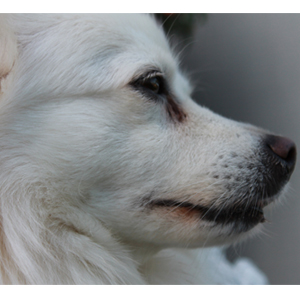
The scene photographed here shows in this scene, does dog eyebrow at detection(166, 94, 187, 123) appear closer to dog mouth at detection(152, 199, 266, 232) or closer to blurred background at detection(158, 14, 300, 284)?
dog mouth at detection(152, 199, 266, 232)

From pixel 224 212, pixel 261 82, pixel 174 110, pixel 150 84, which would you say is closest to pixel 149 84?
pixel 150 84

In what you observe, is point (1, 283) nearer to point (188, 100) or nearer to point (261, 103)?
point (188, 100)

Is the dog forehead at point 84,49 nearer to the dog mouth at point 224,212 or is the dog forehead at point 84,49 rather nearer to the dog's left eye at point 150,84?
the dog's left eye at point 150,84

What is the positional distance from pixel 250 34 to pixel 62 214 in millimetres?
1378

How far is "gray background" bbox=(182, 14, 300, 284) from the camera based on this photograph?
1545 millimetres

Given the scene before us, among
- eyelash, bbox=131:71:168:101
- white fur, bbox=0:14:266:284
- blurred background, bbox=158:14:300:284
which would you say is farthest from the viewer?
blurred background, bbox=158:14:300:284

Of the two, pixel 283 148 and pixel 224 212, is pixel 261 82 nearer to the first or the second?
pixel 283 148

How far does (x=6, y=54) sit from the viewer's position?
70 cm

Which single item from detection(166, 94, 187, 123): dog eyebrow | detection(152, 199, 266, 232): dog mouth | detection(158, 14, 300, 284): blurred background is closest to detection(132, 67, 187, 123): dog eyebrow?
detection(166, 94, 187, 123): dog eyebrow

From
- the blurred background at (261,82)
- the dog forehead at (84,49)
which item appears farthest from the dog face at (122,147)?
the blurred background at (261,82)

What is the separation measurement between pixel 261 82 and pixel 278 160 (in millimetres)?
1058

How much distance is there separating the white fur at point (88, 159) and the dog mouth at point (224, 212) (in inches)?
0.6

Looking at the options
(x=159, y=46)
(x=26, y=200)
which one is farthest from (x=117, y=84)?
(x=26, y=200)

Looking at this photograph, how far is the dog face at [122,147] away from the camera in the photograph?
697 mm
